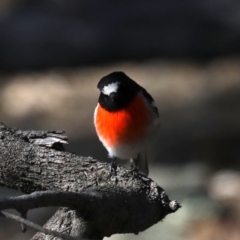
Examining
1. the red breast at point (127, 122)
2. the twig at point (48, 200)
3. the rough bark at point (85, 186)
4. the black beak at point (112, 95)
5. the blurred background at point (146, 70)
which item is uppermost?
the blurred background at point (146, 70)

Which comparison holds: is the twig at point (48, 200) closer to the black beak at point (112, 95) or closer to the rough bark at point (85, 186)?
the rough bark at point (85, 186)

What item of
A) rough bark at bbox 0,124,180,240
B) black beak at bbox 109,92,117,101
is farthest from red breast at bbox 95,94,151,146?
rough bark at bbox 0,124,180,240

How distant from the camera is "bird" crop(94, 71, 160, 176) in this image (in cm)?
404

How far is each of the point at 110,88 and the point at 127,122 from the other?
24 cm

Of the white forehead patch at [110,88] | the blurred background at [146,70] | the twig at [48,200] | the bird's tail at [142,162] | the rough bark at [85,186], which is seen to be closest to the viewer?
the twig at [48,200]

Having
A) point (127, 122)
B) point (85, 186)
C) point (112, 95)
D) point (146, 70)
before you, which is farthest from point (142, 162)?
point (146, 70)

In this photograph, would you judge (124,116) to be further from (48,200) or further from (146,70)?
(146,70)

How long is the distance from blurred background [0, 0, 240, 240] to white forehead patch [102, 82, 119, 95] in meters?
3.26

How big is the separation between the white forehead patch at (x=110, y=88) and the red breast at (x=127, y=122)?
167 mm

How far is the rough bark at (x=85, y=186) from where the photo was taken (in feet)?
9.84

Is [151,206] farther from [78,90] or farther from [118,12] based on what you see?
[78,90]

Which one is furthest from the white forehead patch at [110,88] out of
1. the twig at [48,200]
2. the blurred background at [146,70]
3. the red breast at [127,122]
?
the blurred background at [146,70]

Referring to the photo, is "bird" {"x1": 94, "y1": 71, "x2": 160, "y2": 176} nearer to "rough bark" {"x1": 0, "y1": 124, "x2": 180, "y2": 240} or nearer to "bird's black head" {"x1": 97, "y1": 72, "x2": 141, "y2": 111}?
"bird's black head" {"x1": 97, "y1": 72, "x2": 141, "y2": 111}

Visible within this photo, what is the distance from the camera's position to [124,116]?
13.4ft
